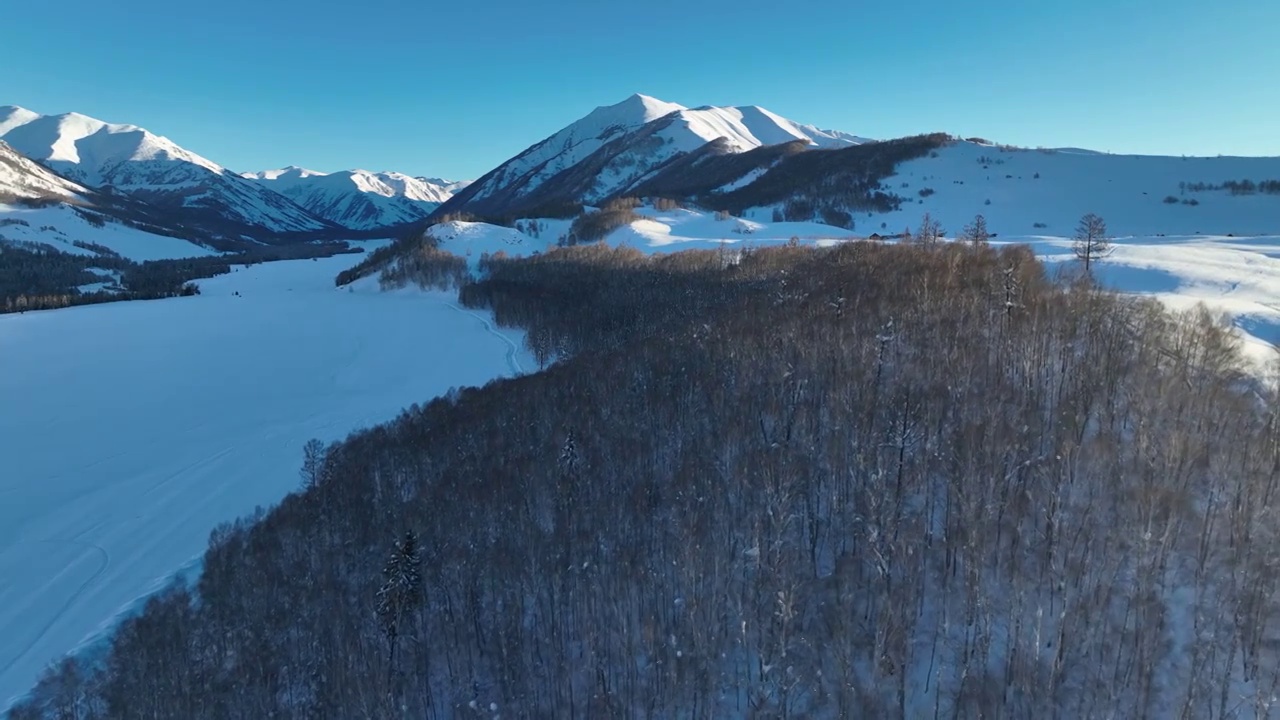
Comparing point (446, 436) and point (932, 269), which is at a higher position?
point (932, 269)

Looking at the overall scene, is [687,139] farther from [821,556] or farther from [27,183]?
[27,183]

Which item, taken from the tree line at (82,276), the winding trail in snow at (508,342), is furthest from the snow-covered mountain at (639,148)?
the winding trail in snow at (508,342)

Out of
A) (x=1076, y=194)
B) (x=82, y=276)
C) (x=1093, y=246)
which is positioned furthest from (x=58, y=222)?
(x=1076, y=194)

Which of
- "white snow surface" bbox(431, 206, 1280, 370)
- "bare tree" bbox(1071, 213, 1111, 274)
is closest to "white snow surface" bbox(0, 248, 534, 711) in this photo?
"white snow surface" bbox(431, 206, 1280, 370)

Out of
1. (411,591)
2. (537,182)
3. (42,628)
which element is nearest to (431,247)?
(42,628)

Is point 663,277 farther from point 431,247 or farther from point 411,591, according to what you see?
point 431,247

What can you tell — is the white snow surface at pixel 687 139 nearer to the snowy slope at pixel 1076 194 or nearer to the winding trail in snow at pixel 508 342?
the snowy slope at pixel 1076 194
